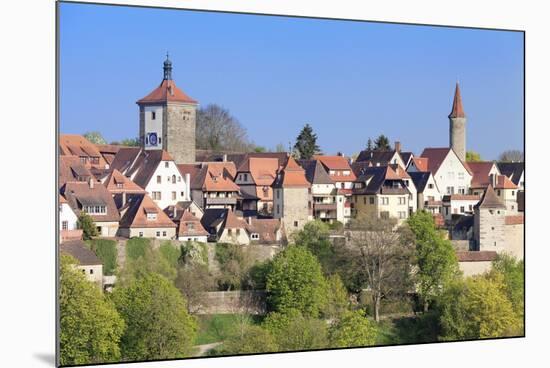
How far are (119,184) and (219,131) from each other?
110 cm

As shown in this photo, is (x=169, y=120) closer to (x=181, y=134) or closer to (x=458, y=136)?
(x=181, y=134)

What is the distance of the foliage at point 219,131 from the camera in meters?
14.0

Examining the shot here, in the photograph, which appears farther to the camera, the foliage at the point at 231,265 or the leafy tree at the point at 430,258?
the leafy tree at the point at 430,258

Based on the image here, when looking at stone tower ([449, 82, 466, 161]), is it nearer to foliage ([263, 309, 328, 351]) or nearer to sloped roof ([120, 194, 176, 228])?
foliage ([263, 309, 328, 351])

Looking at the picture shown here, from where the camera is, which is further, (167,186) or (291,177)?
(291,177)

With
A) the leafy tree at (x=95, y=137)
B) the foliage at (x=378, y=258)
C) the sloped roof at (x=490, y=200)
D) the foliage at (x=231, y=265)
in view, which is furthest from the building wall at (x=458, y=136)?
the leafy tree at (x=95, y=137)

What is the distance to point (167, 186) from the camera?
1412 cm

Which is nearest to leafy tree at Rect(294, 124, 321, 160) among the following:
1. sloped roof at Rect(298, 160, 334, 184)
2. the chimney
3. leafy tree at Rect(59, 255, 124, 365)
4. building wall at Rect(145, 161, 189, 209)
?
sloped roof at Rect(298, 160, 334, 184)

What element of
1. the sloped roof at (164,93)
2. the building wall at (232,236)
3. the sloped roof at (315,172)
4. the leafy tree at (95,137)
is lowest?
the building wall at (232,236)

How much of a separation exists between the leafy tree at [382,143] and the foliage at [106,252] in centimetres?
287

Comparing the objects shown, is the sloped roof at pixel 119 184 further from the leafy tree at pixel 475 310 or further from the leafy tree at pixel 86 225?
the leafy tree at pixel 475 310

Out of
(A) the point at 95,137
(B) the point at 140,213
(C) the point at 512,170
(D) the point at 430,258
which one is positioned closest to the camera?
(A) the point at 95,137

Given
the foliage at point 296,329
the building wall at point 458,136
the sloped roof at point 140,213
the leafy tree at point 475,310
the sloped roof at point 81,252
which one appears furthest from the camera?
the leafy tree at point 475,310

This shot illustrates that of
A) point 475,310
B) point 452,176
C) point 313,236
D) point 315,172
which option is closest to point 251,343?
point 313,236
